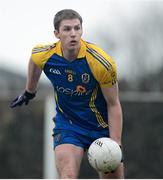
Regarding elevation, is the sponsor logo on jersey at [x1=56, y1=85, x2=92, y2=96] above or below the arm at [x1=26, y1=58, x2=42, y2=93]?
below

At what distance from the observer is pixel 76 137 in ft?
27.2

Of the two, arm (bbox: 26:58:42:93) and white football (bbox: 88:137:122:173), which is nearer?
white football (bbox: 88:137:122:173)

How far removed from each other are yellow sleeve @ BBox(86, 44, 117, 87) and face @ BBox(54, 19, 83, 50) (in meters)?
0.22

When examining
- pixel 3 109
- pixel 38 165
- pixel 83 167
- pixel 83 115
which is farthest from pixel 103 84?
pixel 3 109

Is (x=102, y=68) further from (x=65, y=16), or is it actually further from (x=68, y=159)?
(x=68, y=159)

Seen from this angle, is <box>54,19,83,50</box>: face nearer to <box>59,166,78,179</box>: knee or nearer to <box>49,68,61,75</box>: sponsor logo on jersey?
<box>49,68,61,75</box>: sponsor logo on jersey

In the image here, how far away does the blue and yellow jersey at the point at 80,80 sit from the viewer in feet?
26.2

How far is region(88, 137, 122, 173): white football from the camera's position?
308 inches

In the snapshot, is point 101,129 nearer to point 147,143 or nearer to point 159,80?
point 147,143

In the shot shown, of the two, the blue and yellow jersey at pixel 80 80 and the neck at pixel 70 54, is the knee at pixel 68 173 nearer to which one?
the blue and yellow jersey at pixel 80 80

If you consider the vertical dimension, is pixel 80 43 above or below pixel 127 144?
above

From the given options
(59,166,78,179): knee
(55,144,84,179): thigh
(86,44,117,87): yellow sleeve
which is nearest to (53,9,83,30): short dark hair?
(86,44,117,87): yellow sleeve

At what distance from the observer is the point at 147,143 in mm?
20703

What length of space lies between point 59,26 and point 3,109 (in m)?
19.8
